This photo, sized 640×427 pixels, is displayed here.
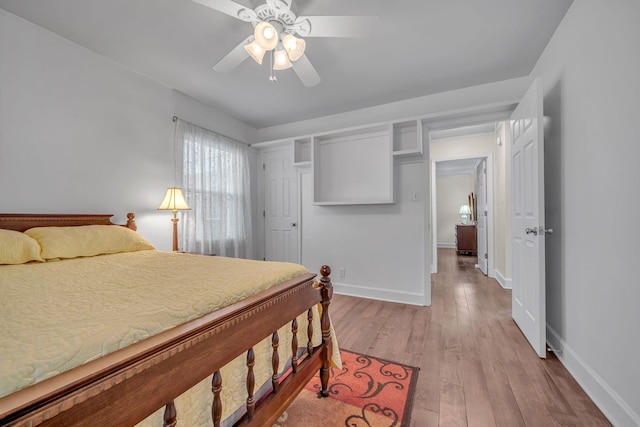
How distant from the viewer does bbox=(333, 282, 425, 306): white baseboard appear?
120 inches

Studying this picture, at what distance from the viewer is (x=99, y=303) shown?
0.86m

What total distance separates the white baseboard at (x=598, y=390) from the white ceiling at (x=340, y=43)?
7.72ft

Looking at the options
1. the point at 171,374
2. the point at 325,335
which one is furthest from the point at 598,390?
the point at 171,374

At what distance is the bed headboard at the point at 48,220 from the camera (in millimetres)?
1841

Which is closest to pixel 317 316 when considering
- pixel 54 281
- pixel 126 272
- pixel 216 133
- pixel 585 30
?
pixel 126 272

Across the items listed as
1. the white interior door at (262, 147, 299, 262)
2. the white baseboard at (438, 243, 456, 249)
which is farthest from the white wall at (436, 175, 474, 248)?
the white interior door at (262, 147, 299, 262)

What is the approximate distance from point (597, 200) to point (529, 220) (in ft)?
2.04

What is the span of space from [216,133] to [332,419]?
10.9 feet

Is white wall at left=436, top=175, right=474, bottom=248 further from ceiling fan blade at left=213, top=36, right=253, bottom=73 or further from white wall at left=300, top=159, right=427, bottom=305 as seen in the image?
ceiling fan blade at left=213, top=36, right=253, bottom=73

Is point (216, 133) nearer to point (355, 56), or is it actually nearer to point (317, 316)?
point (355, 56)

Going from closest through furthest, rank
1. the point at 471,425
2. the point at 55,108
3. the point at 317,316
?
1. the point at 471,425
2. the point at 317,316
3. the point at 55,108

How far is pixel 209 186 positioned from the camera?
3.34 m

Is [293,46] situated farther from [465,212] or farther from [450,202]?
[450,202]

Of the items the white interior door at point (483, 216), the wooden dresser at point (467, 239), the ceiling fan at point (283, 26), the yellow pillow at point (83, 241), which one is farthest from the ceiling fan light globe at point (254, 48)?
the wooden dresser at point (467, 239)
